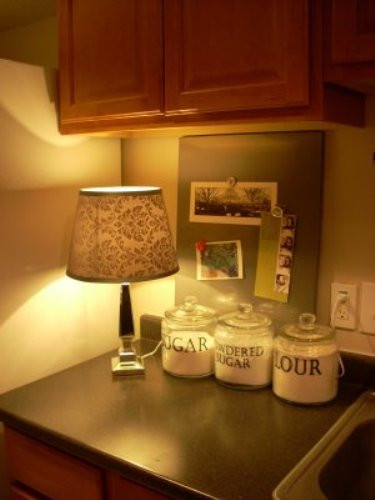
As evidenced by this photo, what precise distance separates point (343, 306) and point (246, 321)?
0.26m

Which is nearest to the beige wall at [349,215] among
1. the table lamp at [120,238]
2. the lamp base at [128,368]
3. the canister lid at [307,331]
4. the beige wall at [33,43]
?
the canister lid at [307,331]

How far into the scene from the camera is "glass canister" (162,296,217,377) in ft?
4.82

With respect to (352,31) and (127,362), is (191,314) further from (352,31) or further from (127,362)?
(352,31)

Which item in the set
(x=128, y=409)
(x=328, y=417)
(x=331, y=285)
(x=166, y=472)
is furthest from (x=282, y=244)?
(x=166, y=472)

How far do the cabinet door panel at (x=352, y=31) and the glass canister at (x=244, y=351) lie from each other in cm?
67

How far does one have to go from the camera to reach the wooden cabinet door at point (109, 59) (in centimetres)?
130

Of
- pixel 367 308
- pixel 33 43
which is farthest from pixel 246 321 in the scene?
pixel 33 43

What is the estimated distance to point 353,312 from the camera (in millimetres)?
1414

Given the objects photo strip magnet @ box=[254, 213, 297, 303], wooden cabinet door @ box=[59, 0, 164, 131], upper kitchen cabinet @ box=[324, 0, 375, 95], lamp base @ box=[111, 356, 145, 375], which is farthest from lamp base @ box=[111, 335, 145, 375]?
upper kitchen cabinet @ box=[324, 0, 375, 95]

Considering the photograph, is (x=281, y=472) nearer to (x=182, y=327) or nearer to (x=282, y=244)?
(x=182, y=327)

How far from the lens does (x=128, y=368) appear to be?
1.54 m

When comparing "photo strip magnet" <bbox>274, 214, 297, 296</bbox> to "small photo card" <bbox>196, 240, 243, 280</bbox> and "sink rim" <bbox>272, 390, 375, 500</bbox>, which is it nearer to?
"small photo card" <bbox>196, 240, 243, 280</bbox>

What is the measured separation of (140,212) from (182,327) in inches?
13.1

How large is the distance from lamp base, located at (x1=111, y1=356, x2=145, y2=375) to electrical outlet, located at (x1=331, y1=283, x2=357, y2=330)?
0.54m
